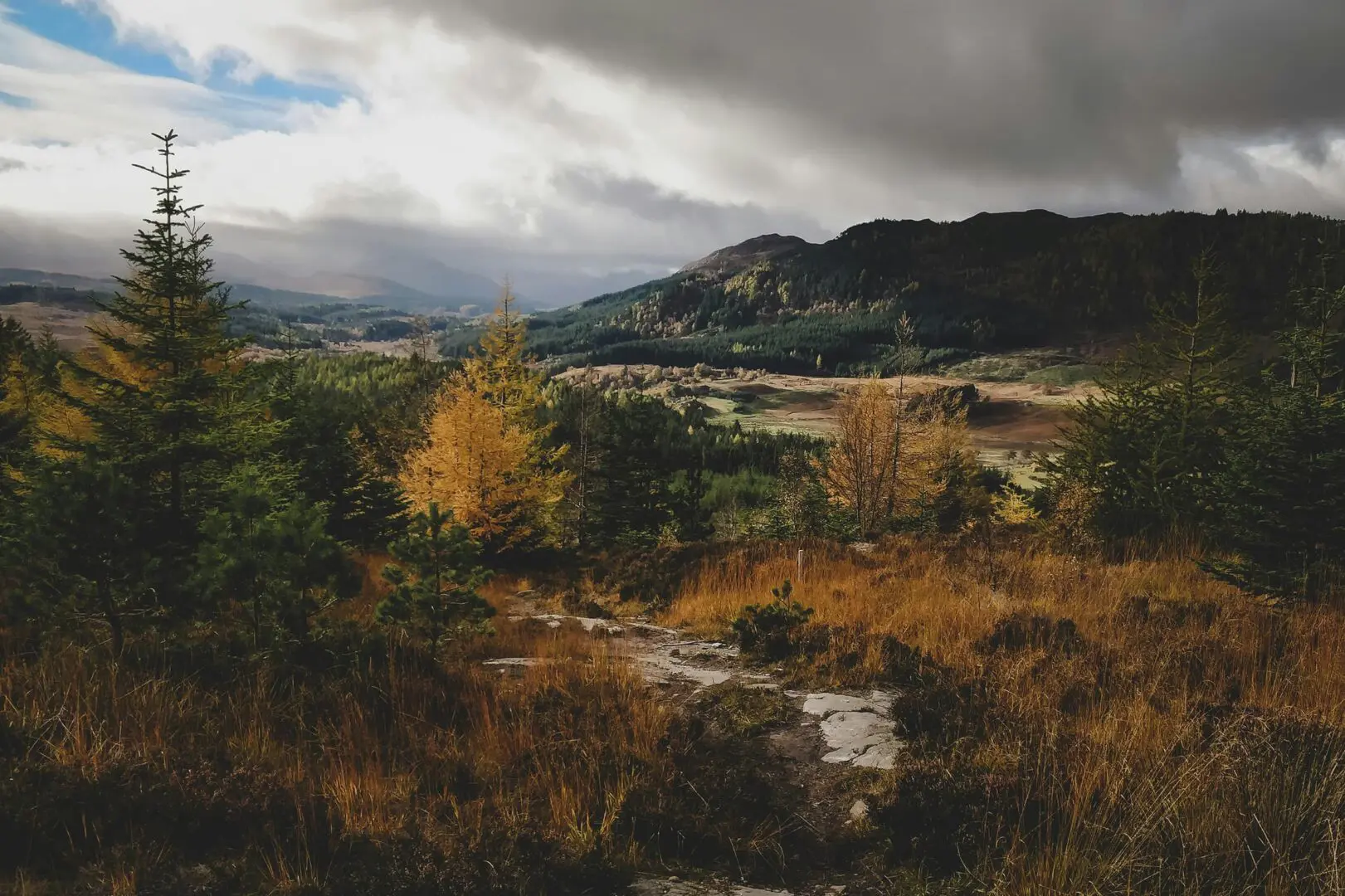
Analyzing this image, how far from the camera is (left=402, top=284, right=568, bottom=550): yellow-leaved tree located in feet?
71.0

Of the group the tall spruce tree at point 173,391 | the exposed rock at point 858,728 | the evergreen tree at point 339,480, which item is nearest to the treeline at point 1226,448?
the exposed rock at point 858,728

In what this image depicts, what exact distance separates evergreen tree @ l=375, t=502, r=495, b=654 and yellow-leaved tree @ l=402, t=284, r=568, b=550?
45.2 feet

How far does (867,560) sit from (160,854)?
12.1 metres

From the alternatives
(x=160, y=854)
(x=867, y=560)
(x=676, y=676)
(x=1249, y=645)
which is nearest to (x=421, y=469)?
(x=867, y=560)

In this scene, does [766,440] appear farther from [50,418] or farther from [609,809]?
[609,809]

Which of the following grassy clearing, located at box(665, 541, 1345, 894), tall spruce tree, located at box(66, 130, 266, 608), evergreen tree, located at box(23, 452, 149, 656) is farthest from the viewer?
tall spruce tree, located at box(66, 130, 266, 608)

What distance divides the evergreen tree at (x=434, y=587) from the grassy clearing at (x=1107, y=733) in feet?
12.9

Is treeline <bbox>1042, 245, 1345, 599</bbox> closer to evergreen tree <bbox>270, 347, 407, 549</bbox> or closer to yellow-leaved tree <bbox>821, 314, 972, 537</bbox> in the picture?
yellow-leaved tree <bbox>821, 314, 972, 537</bbox>

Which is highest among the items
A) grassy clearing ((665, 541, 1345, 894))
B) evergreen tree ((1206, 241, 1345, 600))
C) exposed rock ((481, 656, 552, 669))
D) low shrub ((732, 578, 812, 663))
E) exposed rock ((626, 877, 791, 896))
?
evergreen tree ((1206, 241, 1345, 600))

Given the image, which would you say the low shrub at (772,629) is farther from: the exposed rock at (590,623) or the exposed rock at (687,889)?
the exposed rock at (687,889)

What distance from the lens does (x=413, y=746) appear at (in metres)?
4.42

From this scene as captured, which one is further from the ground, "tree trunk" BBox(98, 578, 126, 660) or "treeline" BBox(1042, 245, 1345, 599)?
"treeline" BBox(1042, 245, 1345, 599)

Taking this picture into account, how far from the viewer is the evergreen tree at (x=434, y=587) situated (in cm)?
697

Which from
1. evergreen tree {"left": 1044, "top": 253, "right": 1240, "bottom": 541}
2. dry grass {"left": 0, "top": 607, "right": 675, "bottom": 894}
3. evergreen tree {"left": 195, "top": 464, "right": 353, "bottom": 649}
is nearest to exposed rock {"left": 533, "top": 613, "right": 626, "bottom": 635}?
dry grass {"left": 0, "top": 607, "right": 675, "bottom": 894}
